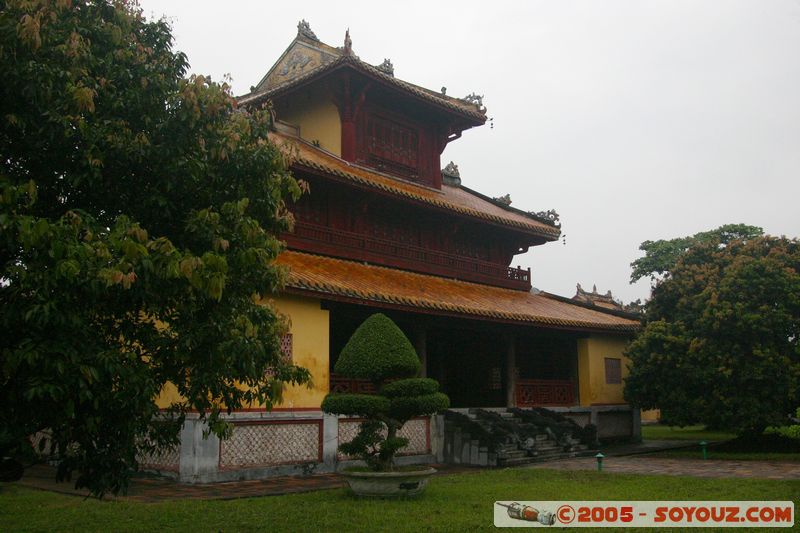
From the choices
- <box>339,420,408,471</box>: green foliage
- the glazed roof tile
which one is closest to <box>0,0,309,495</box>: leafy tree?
<box>339,420,408,471</box>: green foliage

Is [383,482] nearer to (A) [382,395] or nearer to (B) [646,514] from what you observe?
(A) [382,395]

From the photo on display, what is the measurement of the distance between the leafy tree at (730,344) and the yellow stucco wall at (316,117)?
32.5 ft

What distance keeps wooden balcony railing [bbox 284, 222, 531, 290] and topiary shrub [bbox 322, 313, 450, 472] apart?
5.99 metres

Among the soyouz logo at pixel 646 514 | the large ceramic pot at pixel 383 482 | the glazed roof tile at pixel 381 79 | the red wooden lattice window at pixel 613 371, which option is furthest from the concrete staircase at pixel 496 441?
the glazed roof tile at pixel 381 79

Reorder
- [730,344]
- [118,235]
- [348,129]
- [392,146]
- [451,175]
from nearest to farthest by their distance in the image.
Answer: [118,235], [730,344], [348,129], [392,146], [451,175]

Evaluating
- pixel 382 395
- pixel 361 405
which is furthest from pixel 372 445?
pixel 382 395

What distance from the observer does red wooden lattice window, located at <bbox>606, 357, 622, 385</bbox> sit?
22.1 m

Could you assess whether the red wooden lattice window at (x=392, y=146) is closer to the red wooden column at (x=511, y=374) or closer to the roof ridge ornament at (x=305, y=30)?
the roof ridge ornament at (x=305, y=30)

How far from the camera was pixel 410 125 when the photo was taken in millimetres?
22016

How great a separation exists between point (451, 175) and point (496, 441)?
39.6 feet

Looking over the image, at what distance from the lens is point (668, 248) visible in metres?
45.0

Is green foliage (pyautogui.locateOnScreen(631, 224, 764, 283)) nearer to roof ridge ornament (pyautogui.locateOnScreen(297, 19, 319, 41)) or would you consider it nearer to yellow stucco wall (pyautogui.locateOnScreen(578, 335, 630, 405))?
yellow stucco wall (pyautogui.locateOnScreen(578, 335, 630, 405))

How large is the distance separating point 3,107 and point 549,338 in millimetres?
18142

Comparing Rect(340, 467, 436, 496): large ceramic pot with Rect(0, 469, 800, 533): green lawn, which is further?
Rect(340, 467, 436, 496): large ceramic pot
